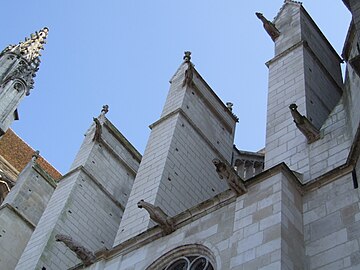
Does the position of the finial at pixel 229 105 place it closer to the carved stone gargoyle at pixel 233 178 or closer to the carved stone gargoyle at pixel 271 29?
the carved stone gargoyle at pixel 271 29

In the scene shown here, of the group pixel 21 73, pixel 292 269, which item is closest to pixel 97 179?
pixel 21 73

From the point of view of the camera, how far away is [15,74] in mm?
15039

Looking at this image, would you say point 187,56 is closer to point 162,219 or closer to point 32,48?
point 32,48

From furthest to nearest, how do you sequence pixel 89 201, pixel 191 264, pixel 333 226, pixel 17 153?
pixel 17 153, pixel 89 201, pixel 191 264, pixel 333 226

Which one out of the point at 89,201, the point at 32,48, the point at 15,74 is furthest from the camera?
the point at 32,48

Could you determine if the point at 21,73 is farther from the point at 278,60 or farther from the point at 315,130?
the point at 315,130

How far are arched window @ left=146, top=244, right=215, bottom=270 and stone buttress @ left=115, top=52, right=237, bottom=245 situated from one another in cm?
126

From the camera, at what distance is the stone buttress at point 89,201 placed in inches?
421

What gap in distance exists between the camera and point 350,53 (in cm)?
915

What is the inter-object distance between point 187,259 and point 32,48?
10.7m

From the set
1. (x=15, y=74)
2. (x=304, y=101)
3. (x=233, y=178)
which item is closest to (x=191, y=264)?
(x=233, y=178)

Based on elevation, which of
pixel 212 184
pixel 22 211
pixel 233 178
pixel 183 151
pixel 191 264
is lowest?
pixel 191 264

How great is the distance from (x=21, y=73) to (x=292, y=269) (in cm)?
1074

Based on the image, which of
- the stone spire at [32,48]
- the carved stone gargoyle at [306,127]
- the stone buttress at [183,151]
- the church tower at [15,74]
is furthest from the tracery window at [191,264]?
the stone spire at [32,48]
